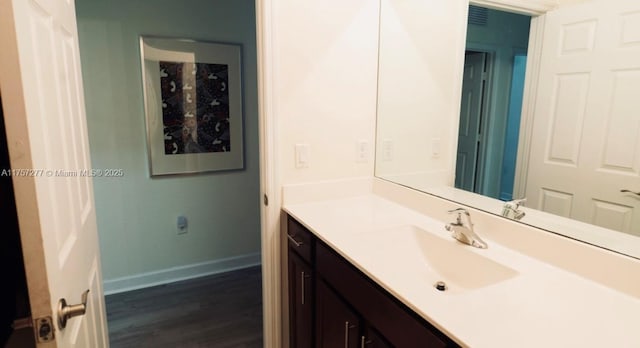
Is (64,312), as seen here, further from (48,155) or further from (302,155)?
(302,155)

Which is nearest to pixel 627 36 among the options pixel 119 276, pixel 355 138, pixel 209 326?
pixel 355 138

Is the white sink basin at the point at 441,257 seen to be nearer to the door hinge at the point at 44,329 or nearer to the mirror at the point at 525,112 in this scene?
the mirror at the point at 525,112

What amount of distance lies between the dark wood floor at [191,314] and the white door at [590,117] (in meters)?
1.82

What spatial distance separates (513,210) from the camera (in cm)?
129

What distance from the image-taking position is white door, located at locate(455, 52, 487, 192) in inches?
60.6

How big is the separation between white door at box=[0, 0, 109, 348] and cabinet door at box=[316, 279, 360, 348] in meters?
0.80

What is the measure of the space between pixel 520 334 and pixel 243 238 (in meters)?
2.57

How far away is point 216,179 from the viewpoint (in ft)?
9.45

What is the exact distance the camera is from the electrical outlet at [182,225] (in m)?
2.81

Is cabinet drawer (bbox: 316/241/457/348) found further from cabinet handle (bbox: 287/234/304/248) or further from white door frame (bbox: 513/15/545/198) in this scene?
→ white door frame (bbox: 513/15/545/198)

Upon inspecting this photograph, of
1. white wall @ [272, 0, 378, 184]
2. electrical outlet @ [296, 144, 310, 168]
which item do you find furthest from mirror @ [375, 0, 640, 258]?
electrical outlet @ [296, 144, 310, 168]

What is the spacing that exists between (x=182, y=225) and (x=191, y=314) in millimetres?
738

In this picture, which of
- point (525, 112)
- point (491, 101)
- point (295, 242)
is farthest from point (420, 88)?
point (295, 242)

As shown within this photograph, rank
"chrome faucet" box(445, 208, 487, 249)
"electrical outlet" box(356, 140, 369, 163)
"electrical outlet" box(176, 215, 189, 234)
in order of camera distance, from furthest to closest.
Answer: "electrical outlet" box(176, 215, 189, 234) < "electrical outlet" box(356, 140, 369, 163) < "chrome faucet" box(445, 208, 487, 249)
